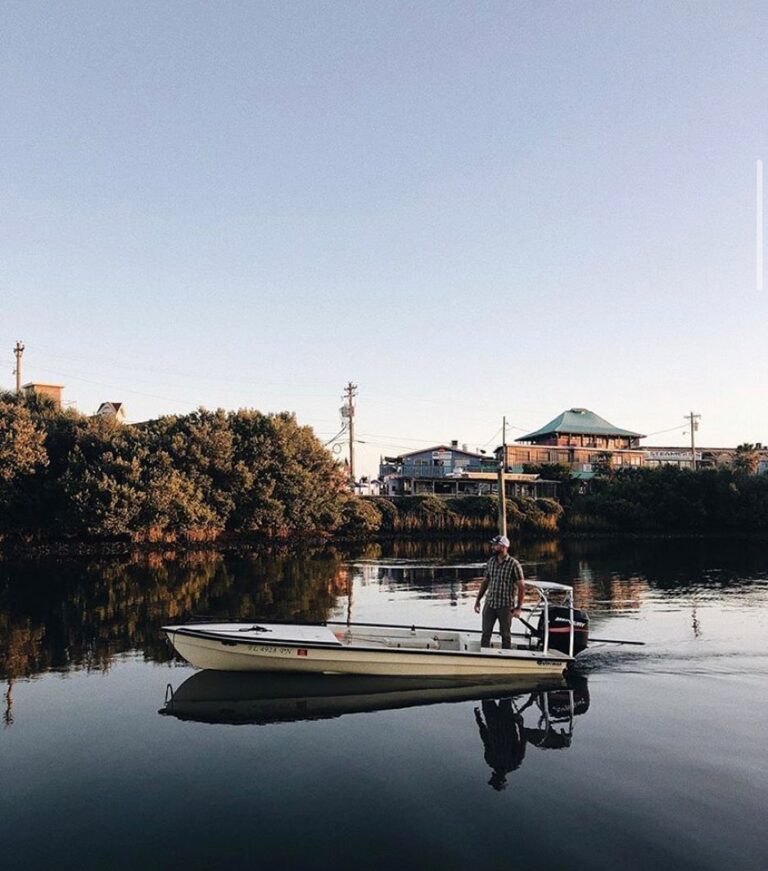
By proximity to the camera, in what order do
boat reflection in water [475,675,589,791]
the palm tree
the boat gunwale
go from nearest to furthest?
boat reflection in water [475,675,589,791], the boat gunwale, the palm tree

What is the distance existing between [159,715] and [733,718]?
10861mm

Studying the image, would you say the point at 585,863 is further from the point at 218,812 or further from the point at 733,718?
the point at 733,718

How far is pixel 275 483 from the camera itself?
2363 inches

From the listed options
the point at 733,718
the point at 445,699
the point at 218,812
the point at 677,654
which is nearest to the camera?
the point at 218,812

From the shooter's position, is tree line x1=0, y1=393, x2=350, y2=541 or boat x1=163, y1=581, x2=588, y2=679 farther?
tree line x1=0, y1=393, x2=350, y2=541

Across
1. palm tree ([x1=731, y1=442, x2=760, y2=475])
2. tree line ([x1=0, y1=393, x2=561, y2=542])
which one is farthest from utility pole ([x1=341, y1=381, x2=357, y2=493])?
palm tree ([x1=731, y1=442, x2=760, y2=475])

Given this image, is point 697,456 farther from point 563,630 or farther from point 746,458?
point 563,630

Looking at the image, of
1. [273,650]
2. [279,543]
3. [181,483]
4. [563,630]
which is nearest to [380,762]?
[273,650]

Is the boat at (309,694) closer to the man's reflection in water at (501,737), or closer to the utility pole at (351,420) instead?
the man's reflection in water at (501,737)

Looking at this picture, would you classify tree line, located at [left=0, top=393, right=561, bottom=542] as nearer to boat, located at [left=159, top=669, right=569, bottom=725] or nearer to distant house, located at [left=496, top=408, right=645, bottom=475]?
A: distant house, located at [left=496, top=408, right=645, bottom=475]

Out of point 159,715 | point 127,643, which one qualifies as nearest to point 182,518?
point 127,643

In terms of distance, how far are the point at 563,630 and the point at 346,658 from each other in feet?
16.8

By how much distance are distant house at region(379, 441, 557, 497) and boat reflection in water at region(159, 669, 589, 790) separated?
69.3 metres

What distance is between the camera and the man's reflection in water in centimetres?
1043
